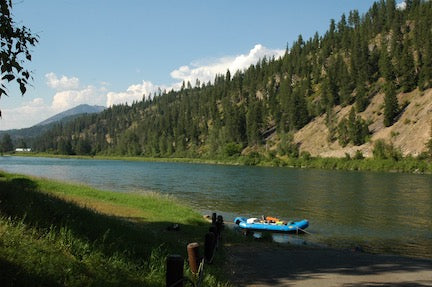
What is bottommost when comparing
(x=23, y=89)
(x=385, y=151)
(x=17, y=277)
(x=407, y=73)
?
(x=17, y=277)

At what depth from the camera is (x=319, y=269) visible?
15359 millimetres

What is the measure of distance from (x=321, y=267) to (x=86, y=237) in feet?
31.3

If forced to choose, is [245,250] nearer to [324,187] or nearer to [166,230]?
[166,230]

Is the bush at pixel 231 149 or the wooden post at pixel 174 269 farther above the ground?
the bush at pixel 231 149

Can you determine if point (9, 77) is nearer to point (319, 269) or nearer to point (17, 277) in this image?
point (17, 277)

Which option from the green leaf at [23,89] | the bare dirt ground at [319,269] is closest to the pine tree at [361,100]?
the bare dirt ground at [319,269]

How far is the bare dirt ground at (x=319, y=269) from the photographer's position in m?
13.3

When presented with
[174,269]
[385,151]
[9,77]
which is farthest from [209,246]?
[385,151]

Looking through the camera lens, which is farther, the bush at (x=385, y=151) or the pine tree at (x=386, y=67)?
the pine tree at (x=386, y=67)

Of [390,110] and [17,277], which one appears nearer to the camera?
[17,277]

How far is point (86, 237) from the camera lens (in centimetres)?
1067

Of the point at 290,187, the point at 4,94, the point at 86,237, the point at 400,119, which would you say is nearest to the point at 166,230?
the point at 86,237

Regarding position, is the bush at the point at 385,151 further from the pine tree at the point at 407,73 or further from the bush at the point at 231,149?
the bush at the point at 231,149

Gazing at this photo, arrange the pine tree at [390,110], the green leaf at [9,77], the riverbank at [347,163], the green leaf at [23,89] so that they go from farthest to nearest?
the pine tree at [390,110] → the riverbank at [347,163] → the green leaf at [23,89] → the green leaf at [9,77]
